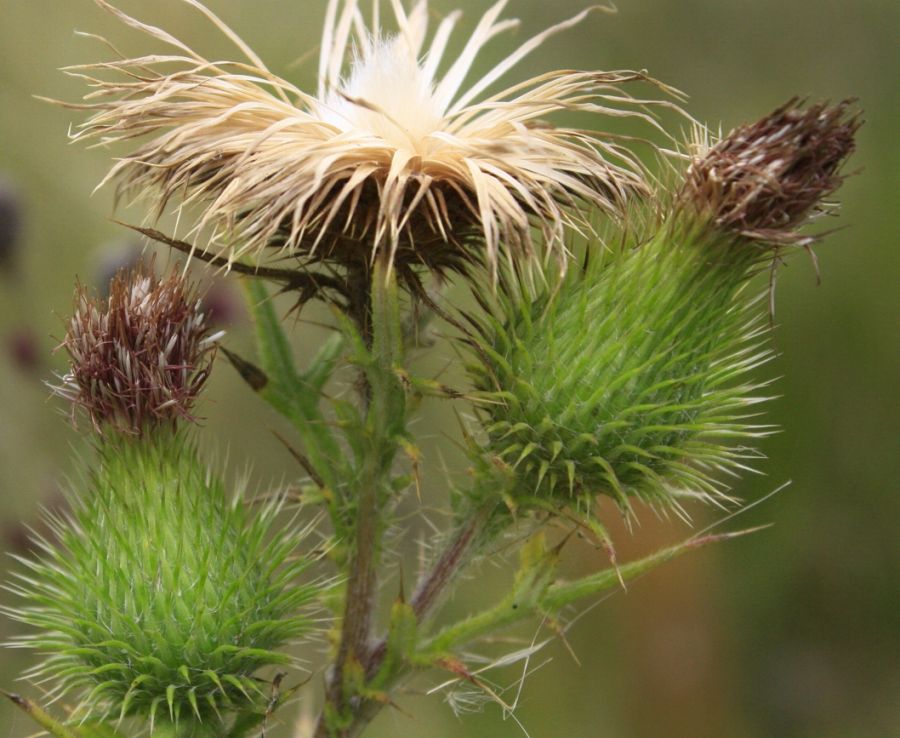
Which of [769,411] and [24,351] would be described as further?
[769,411]

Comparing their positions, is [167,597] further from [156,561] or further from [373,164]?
[373,164]

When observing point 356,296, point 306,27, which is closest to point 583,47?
point 306,27

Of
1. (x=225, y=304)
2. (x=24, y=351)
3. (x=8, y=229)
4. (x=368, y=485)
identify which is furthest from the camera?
(x=8, y=229)

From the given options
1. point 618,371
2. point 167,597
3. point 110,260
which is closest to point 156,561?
point 167,597

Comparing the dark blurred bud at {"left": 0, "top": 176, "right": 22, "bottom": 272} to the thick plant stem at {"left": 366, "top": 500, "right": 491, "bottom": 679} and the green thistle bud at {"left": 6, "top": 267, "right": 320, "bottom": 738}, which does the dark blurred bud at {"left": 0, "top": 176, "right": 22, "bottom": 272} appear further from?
the thick plant stem at {"left": 366, "top": 500, "right": 491, "bottom": 679}

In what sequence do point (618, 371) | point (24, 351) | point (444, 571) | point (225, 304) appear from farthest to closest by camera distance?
point (225, 304) → point (24, 351) → point (444, 571) → point (618, 371)

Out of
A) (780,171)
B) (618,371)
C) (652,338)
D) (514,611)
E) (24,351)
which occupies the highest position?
(780,171)
